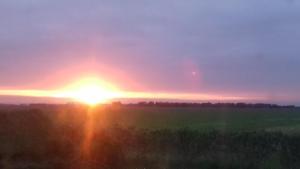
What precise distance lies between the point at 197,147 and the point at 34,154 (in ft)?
34.7

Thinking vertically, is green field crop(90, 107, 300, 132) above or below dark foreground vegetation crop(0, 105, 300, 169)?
above

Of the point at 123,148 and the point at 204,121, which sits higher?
the point at 204,121

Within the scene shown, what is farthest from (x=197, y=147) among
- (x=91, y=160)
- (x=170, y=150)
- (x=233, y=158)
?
(x=91, y=160)

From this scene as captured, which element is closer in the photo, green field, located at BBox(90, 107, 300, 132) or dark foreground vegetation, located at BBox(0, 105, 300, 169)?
dark foreground vegetation, located at BBox(0, 105, 300, 169)

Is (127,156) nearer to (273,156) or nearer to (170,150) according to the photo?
(170,150)

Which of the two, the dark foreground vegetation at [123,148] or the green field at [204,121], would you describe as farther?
the green field at [204,121]

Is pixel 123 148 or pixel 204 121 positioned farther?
pixel 204 121

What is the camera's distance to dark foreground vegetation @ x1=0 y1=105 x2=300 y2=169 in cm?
2605

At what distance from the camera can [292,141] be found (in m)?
32.0

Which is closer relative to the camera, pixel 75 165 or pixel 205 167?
pixel 75 165

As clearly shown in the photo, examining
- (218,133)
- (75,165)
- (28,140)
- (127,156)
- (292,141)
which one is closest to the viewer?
(75,165)

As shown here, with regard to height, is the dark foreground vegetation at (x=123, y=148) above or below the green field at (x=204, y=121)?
below

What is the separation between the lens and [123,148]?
2994 cm

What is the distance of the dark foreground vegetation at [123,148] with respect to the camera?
1026 inches
